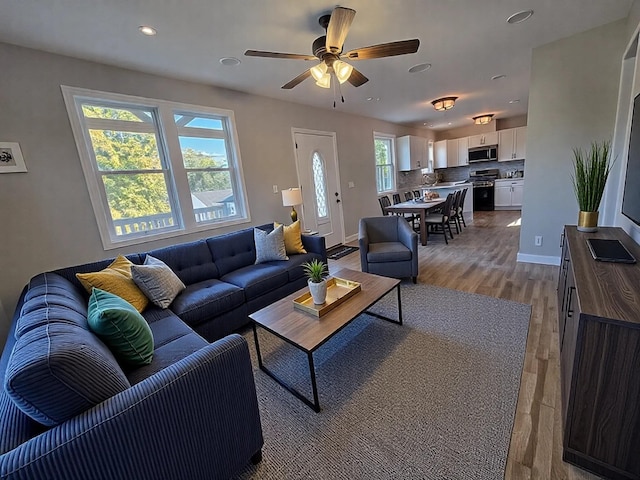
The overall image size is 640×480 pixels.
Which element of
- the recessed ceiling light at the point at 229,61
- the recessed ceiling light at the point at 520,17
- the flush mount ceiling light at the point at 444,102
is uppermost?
the recessed ceiling light at the point at 229,61

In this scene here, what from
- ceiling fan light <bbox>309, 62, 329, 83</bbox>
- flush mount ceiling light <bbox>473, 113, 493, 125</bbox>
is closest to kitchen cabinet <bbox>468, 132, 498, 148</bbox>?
flush mount ceiling light <bbox>473, 113, 493, 125</bbox>

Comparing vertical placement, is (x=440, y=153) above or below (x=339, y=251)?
above

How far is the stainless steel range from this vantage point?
7.69m

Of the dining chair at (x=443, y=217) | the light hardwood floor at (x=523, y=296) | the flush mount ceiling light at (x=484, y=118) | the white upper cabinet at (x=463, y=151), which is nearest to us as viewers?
the light hardwood floor at (x=523, y=296)

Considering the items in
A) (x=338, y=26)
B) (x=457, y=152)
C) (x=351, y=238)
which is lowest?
(x=351, y=238)

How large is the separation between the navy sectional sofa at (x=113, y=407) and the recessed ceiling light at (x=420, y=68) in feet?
12.1

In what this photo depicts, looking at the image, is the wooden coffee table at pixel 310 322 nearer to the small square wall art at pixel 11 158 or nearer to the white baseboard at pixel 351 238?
the small square wall art at pixel 11 158

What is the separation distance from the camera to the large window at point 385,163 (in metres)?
6.73

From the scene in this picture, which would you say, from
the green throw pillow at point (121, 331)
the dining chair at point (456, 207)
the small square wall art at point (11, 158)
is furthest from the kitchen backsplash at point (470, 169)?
the small square wall art at point (11, 158)

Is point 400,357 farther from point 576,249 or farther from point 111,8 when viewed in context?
→ point 111,8

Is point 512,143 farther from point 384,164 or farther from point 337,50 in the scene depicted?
point 337,50

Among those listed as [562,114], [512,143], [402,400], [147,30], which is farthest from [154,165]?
[512,143]

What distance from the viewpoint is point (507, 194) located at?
7.48 meters

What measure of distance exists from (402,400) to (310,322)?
0.72 m
